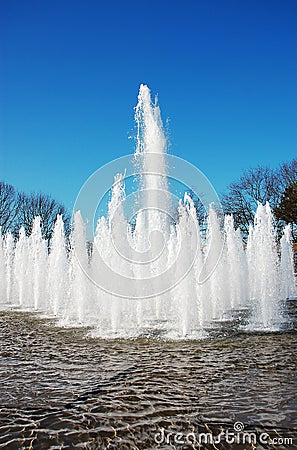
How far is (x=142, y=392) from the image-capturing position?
411 cm

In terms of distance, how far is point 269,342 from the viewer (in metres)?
6.71

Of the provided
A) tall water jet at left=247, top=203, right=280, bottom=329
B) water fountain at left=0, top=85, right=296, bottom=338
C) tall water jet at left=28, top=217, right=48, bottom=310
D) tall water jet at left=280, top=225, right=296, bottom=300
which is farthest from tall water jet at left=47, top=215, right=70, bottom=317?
tall water jet at left=280, top=225, right=296, bottom=300

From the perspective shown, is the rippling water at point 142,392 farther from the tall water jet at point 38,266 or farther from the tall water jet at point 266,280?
the tall water jet at point 38,266

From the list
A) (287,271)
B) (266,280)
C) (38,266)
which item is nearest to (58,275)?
(38,266)

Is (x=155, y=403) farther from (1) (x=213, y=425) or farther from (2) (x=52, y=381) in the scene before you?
(2) (x=52, y=381)

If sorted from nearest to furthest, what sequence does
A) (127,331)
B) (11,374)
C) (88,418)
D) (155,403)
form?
(88,418) → (155,403) → (11,374) → (127,331)

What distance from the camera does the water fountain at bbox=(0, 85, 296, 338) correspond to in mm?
8656

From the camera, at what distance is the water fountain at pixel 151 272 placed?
341 inches

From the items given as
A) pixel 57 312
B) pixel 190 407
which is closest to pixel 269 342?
pixel 190 407

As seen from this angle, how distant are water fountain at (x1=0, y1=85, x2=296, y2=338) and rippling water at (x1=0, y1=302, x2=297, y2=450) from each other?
1732mm

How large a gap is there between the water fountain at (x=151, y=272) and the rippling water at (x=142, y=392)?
5.68 feet

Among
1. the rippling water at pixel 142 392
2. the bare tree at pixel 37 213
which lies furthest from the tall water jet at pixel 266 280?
the bare tree at pixel 37 213

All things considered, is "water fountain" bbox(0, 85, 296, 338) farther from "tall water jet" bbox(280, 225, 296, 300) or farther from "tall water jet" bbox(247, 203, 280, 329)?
"tall water jet" bbox(280, 225, 296, 300)

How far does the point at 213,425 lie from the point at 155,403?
28.2 inches
